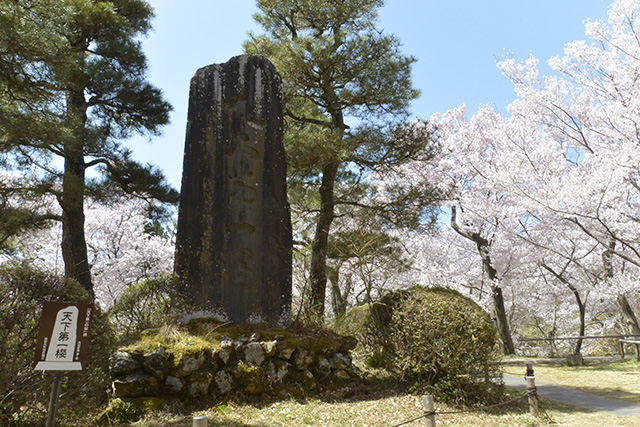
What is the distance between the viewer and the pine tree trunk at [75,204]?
9031 mm

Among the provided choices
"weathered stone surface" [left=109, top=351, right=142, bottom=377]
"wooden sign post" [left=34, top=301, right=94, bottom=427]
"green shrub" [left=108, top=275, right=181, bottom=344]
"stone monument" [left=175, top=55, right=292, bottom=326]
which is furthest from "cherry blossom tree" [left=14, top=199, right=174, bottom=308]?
"wooden sign post" [left=34, top=301, right=94, bottom=427]

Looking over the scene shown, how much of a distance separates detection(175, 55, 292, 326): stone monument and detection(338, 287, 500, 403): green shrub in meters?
1.77

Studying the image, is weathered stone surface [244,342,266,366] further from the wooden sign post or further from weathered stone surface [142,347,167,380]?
the wooden sign post

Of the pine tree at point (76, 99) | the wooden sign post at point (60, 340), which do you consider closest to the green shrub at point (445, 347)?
the wooden sign post at point (60, 340)

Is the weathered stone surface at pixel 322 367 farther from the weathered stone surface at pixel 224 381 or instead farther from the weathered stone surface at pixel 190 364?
the weathered stone surface at pixel 190 364

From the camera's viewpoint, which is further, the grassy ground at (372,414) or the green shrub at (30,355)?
the grassy ground at (372,414)

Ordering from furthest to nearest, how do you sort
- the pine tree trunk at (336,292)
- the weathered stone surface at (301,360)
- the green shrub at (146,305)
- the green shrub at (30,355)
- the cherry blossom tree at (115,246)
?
the cherry blossom tree at (115,246), the pine tree trunk at (336,292), the green shrub at (146,305), the weathered stone surface at (301,360), the green shrub at (30,355)

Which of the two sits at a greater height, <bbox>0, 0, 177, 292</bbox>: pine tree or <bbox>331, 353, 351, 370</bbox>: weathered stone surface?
<bbox>0, 0, 177, 292</bbox>: pine tree

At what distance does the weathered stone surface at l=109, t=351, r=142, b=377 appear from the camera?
4727 millimetres

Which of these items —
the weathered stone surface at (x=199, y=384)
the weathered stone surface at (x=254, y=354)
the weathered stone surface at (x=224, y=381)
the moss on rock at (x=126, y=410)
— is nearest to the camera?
the moss on rock at (x=126, y=410)

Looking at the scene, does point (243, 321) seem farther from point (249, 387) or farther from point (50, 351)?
point (50, 351)

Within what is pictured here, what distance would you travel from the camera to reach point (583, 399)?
6465mm

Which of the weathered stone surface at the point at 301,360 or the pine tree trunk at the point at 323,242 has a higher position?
the pine tree trunk at the point at 323,242

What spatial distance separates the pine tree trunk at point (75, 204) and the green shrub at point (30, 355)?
5102mm
